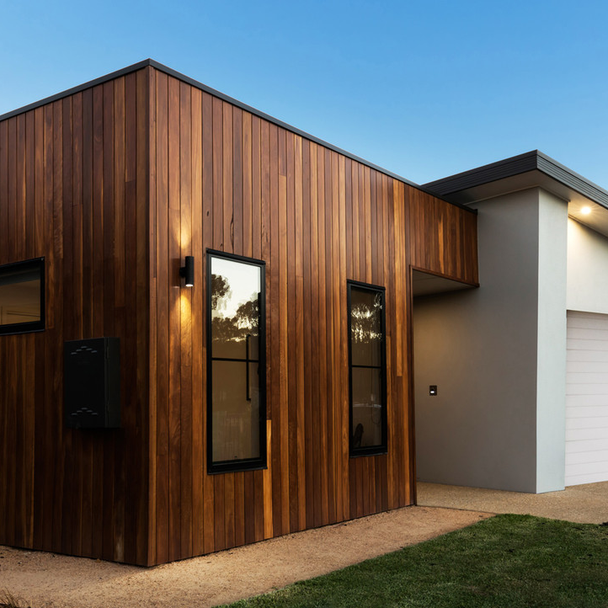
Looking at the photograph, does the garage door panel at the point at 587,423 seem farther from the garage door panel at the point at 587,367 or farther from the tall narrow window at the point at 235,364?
the tall narrow window at the point at 235,364

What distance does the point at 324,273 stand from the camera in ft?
20.5

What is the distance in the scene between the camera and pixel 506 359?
27.1 ft

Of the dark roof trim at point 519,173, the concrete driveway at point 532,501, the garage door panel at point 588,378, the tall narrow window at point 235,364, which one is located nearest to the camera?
the tall narrow window at point 235,364

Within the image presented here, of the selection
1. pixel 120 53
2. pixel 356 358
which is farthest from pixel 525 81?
pixel 356 358

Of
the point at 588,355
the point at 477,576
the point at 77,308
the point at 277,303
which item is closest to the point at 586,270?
the point at 588,355

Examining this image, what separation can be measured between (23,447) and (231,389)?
1.73 metres

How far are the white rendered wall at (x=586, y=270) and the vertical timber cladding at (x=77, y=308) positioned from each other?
6.18m

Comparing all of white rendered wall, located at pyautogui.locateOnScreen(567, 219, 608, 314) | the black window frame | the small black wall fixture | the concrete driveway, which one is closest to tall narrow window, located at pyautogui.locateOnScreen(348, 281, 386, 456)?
the concrete driveway

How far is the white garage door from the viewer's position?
347 inches

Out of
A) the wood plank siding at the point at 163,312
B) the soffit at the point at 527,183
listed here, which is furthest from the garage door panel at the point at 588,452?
the wood plank siding at the point at 163,312

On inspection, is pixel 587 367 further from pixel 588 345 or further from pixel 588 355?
pixel 588 345

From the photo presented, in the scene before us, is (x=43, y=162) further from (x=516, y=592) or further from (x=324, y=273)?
(x=516, y=592)

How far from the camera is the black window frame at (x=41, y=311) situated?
5289 mm

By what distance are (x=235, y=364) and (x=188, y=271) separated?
3.00ft
